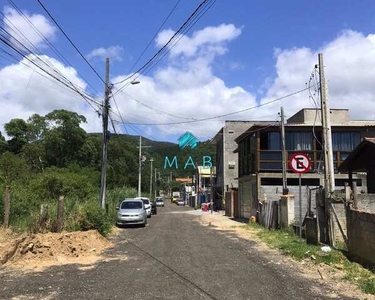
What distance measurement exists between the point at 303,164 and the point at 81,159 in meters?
47.9

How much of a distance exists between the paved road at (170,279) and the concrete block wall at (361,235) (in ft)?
6.20

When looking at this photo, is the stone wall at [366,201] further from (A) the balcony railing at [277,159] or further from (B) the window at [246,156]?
(B) the window at [246,156]

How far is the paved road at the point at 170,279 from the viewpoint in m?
8.26

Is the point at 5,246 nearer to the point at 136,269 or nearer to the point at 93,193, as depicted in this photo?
the point at 136,269

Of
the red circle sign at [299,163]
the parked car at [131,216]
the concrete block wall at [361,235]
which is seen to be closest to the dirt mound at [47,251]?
the concrete block wall at [361,235]

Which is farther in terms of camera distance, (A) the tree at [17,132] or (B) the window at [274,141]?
(A) the tree at [17,132]

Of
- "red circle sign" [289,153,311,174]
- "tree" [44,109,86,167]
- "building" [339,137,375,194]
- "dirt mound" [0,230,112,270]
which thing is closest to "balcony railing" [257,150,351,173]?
"building" [339,137,375,194]

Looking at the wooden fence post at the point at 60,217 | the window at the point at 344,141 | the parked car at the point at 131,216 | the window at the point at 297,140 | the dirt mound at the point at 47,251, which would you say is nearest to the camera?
the dirt mound at the point at 47,251

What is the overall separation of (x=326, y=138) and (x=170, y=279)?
25.9ft

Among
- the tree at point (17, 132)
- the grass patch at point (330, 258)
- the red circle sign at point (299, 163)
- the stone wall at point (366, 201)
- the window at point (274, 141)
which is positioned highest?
the tree at point (17, 132)

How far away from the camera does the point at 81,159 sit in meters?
59.8

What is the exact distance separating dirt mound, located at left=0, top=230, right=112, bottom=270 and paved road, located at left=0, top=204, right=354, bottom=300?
752 mm

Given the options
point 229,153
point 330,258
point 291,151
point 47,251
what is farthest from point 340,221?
point 229,153

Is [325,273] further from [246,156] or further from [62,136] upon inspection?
[62,136]
